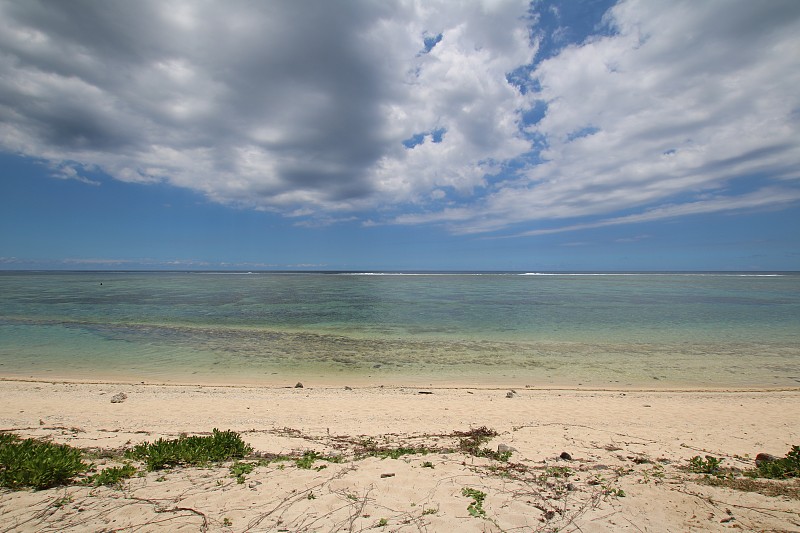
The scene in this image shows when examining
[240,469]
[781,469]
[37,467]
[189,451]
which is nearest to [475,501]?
[240,469]

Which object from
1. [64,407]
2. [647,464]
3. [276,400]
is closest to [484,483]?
[647,464]

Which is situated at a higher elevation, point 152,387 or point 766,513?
point 766,513

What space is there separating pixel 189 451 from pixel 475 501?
5129 millimetres

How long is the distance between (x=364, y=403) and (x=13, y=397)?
1180cm

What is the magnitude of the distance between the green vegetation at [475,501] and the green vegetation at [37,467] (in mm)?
6152

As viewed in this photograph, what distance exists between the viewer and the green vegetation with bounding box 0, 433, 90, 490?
5.56m

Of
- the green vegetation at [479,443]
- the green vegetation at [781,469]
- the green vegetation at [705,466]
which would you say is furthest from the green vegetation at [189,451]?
the green vegetation at [781,469]

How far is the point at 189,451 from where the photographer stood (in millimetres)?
6805

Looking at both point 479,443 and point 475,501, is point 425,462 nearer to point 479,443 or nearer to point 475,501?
point 475,501

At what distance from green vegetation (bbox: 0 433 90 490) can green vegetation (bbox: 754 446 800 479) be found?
11.3 m

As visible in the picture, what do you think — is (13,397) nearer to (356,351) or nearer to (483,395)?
(356,351)

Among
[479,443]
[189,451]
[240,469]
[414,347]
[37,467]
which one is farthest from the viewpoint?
[414,347]

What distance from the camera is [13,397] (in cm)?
1251

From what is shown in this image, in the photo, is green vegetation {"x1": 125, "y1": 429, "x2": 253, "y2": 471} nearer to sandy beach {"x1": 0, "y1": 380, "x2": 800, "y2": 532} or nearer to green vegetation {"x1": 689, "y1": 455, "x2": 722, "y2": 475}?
sandy beach {"x1": 0, "y1": 380, "x2": 800, "y2": 532}
